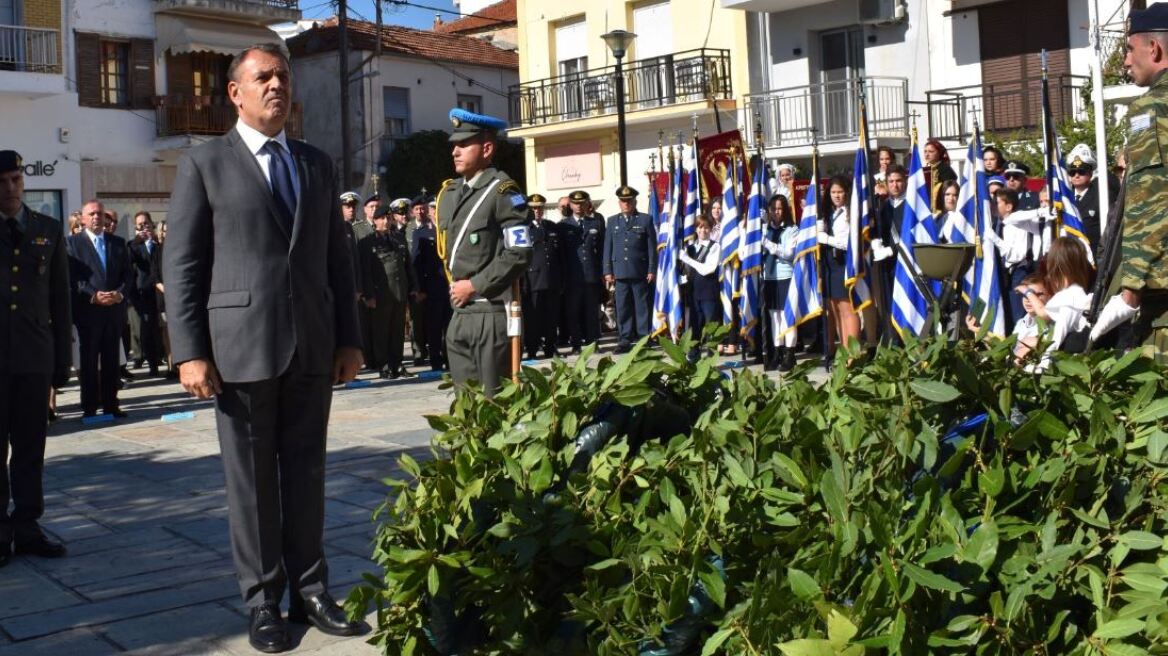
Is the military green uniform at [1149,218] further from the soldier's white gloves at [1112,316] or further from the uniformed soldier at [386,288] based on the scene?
the uniformed soldier at [386,288]

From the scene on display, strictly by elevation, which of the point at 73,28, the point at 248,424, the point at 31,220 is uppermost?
the point at 73,28

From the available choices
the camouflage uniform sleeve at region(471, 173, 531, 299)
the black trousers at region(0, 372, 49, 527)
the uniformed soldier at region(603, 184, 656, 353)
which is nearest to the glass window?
the uniformed soldier at region(603, 184, 656, 353)

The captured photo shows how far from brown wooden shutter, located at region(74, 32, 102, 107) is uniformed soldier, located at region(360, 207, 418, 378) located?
1872 centimetres

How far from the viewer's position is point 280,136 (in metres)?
5.06

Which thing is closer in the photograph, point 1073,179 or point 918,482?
point 918,482

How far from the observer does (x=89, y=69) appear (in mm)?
32781

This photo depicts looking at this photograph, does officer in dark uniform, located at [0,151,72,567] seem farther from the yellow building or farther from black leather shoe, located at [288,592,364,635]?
the yellow building

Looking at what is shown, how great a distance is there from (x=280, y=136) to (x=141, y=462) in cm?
529

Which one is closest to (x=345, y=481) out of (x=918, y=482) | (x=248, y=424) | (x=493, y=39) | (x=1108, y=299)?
(x=248, y=424)

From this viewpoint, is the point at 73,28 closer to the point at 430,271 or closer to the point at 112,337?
the point at 430,271

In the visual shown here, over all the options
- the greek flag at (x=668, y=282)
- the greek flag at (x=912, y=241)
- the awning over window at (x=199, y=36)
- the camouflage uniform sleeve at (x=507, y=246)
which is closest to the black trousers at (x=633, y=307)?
the greek flag at (x=668, y=282)

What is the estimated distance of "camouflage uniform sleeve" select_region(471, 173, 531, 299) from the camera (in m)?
6.57

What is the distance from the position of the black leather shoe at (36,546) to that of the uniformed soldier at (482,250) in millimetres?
2106

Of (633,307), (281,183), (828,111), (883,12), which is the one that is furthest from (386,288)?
(828,111)
